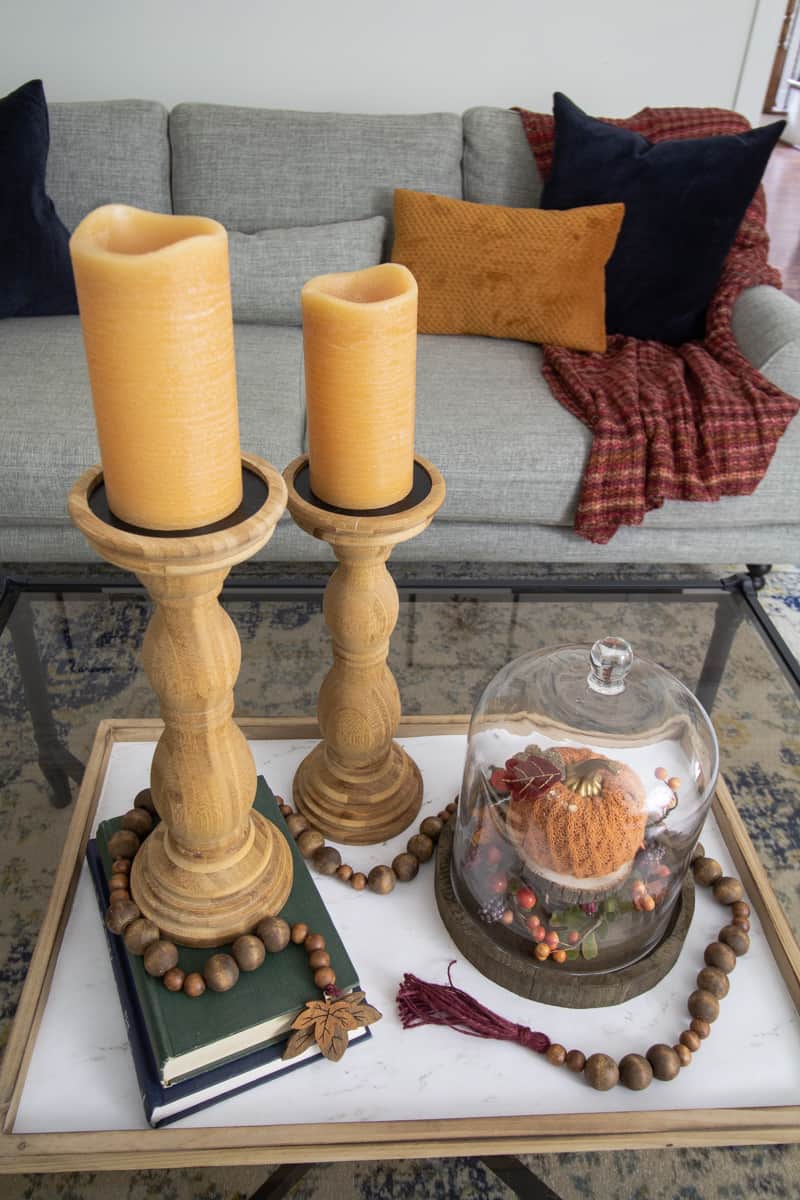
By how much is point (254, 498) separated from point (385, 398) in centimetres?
13

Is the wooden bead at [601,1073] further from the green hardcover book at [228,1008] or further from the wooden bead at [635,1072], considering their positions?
the green hardcover book at [228,1008]

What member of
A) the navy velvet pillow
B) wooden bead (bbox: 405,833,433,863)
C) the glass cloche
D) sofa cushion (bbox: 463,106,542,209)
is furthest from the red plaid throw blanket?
wooden bead (bbox: 405,833,433,863)

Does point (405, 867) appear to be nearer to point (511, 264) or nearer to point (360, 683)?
point (360, 683)

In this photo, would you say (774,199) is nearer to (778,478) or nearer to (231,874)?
(778,478)

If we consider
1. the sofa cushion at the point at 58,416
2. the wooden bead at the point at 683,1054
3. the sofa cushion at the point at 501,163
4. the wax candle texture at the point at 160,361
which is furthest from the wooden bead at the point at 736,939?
the sofa cushion at the point at 501,163

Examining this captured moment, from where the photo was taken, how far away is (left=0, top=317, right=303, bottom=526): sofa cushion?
4.82ft

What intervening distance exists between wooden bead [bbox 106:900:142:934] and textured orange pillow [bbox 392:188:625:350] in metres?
1.46

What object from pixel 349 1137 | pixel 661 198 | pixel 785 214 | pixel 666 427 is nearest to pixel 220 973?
pixel 349 1137

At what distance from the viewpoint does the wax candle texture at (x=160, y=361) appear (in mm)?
449

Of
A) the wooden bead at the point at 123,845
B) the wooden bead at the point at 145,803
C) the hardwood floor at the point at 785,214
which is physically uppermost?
the wooden bead at the point at 123,845

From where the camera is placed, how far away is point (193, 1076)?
0.62 metres

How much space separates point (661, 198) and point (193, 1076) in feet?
5.76

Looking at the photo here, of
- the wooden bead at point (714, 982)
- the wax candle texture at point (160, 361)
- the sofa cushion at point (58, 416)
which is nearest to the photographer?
the wax candle texture at point (160, 361)

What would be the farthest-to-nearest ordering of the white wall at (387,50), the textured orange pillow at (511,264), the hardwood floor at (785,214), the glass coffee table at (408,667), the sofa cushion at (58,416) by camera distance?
the hardwood floor at (785,214)
the white wall at (387,50)
the textured orange pillow at (511,264)
the sofa cushion at (58,416)
the glass coffee table at (408,667)
